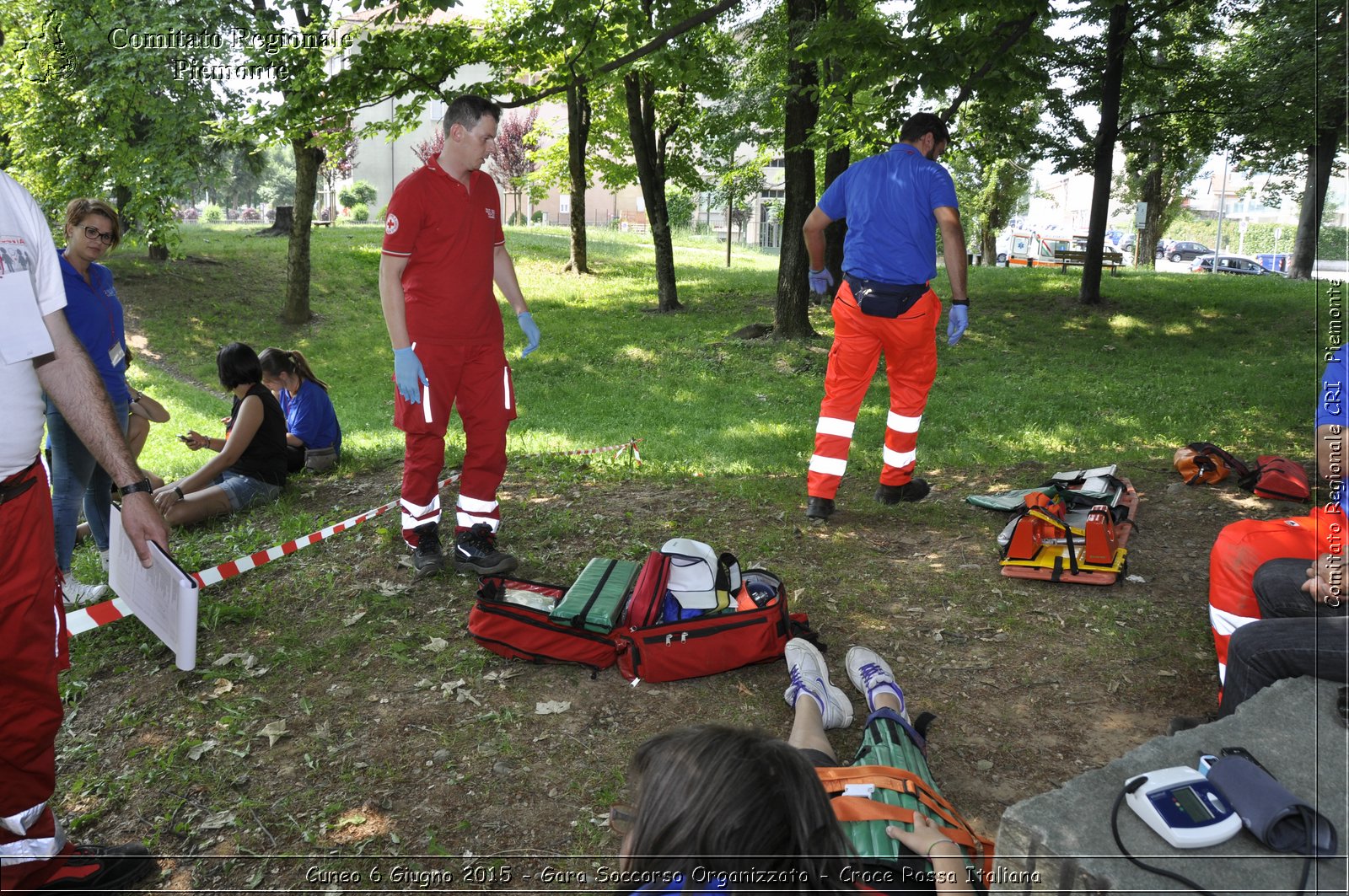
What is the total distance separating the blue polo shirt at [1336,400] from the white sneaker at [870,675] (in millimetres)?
1535

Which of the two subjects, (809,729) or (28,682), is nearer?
(28,682)

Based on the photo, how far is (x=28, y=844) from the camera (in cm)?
237

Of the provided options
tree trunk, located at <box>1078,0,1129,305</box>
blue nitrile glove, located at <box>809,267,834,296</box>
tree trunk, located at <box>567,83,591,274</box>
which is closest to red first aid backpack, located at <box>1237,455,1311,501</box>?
blue nitrile glove, located at <box>809,267,834,296</box>

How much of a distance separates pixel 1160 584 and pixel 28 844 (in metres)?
4.72

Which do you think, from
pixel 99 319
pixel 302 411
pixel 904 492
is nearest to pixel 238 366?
pixel 302 411

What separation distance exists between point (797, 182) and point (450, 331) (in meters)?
8.25

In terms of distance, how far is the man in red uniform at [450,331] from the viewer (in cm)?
439

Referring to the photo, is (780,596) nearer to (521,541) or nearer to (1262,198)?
(521,541)

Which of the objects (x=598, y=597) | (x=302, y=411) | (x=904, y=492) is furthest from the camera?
(x=302, y=411)

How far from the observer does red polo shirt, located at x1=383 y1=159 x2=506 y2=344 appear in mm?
4375

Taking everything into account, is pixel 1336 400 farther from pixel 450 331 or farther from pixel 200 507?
pixel 200 507

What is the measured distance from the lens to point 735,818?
148 cm

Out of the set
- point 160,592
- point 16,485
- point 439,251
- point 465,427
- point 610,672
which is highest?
point 439,251

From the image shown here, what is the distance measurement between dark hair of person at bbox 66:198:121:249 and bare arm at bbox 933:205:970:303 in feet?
14.6
